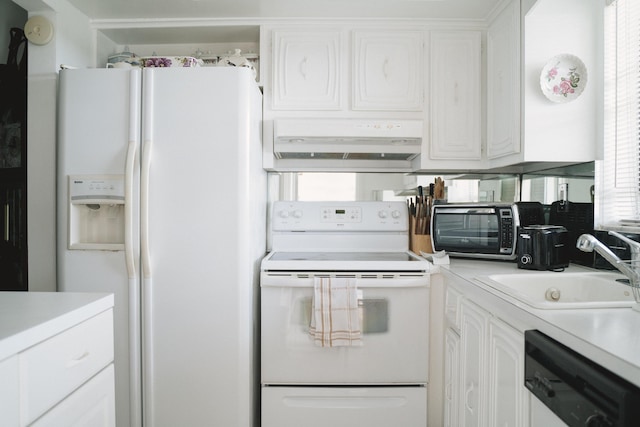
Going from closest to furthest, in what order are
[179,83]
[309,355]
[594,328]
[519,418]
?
[594,328]
[519,418]
[179,83]
[309,355]

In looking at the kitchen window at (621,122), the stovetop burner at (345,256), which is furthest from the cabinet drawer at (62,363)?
the kitchen window at (621,122)

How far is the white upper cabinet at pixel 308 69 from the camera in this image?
6.55 ft

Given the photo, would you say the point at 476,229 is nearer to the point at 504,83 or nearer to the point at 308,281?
the point at 504,83

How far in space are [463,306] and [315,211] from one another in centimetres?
103

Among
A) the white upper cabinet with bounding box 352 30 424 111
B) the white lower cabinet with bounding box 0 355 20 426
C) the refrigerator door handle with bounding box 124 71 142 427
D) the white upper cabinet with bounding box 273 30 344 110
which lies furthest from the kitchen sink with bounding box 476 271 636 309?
the refrigerator door handle with bounding box 124 71 142 427

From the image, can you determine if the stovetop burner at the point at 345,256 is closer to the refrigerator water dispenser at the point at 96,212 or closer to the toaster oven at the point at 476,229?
the toaster oven at the point at 476,229

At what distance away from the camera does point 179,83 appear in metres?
1.62

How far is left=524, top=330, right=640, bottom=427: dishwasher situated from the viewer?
67 centimetres

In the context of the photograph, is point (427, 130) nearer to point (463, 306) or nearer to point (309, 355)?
point (463, 306)

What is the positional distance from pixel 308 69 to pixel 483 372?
1697 millimetres

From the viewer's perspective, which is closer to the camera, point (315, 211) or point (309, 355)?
point (309, 355)

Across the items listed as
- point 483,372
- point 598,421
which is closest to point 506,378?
point 483,372

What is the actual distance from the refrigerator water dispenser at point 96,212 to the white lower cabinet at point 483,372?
158 centimetres

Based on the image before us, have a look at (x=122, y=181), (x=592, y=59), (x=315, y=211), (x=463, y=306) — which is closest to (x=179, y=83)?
(x=122, y=181)
